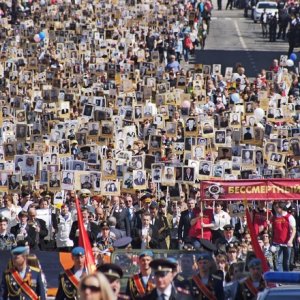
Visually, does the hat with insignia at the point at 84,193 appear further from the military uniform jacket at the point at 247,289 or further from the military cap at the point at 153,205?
the military uniform jacket at the point at 247,289

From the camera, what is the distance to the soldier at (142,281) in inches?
592

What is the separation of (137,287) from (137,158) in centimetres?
1444

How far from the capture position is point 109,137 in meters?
33.0

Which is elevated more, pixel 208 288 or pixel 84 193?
pixel 208 288

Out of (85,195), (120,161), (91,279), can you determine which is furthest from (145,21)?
(91,279)

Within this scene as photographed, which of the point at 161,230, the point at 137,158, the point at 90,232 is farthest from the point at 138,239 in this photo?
the point at 137,158

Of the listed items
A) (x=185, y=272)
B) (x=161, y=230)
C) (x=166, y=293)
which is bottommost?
(x=161, y=230)

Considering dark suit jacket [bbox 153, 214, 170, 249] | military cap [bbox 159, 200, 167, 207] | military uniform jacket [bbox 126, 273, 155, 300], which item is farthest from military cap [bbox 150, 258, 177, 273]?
military cap [bbox 159, 200, 167, 207]

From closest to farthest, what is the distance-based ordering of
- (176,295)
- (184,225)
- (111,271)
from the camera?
(111,271) → (176,295) → (184,225)

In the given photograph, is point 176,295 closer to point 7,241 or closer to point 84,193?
point 7,241

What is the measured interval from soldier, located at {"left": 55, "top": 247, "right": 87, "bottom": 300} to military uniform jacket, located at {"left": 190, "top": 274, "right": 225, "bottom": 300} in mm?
1064

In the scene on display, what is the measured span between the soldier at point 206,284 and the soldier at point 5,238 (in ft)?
22.6

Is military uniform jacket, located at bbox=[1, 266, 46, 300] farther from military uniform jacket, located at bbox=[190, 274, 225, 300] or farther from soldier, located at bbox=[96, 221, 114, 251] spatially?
soldier, located at bbox=[96, 221, 114, 251]

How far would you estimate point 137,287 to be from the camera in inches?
596
